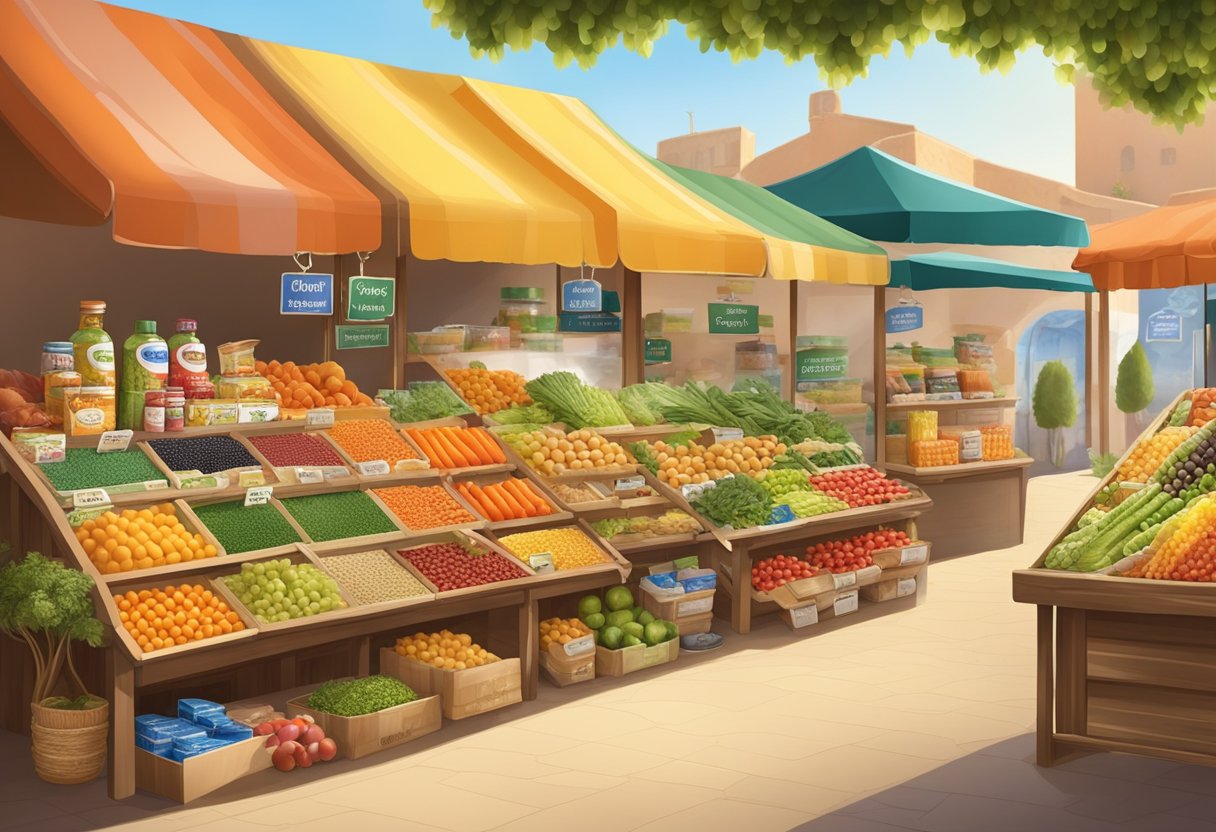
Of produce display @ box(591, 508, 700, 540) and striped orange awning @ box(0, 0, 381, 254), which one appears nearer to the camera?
striped orange awning @ box(0, 0, 381, 254)

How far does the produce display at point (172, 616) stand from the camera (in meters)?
4.84

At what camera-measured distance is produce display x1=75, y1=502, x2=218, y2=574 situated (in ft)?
16.5

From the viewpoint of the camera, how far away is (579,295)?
8109 millimetres

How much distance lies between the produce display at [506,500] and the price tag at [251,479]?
1.19 m

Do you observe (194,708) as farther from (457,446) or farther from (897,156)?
(897,156)

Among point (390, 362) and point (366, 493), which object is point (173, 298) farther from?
point (366, 493)

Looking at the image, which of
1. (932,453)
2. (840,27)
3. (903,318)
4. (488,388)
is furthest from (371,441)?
(903,318)

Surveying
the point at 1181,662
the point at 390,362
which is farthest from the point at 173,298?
the point at 1181,662

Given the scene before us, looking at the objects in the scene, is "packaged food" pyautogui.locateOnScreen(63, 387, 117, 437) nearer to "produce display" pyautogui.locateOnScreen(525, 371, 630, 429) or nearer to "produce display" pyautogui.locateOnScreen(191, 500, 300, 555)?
"produce display" pyautogui.locateOnScreen(191, 500, 300, 555)

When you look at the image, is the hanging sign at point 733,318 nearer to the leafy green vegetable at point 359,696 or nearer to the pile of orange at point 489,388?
the pile of orange at point 489,388

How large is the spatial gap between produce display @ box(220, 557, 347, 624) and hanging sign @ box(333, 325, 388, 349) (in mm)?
1820

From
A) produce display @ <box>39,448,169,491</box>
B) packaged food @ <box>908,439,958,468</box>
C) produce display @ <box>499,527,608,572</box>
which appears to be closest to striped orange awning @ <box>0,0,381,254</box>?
produce display @ <box>39,448,169,491</box>

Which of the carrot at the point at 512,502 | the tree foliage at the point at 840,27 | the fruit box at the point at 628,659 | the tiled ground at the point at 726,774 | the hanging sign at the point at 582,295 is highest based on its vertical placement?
the tree foliage at the point at 840,27

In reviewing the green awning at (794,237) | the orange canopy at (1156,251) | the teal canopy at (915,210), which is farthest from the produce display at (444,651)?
the orange canopy at (1156,251)
